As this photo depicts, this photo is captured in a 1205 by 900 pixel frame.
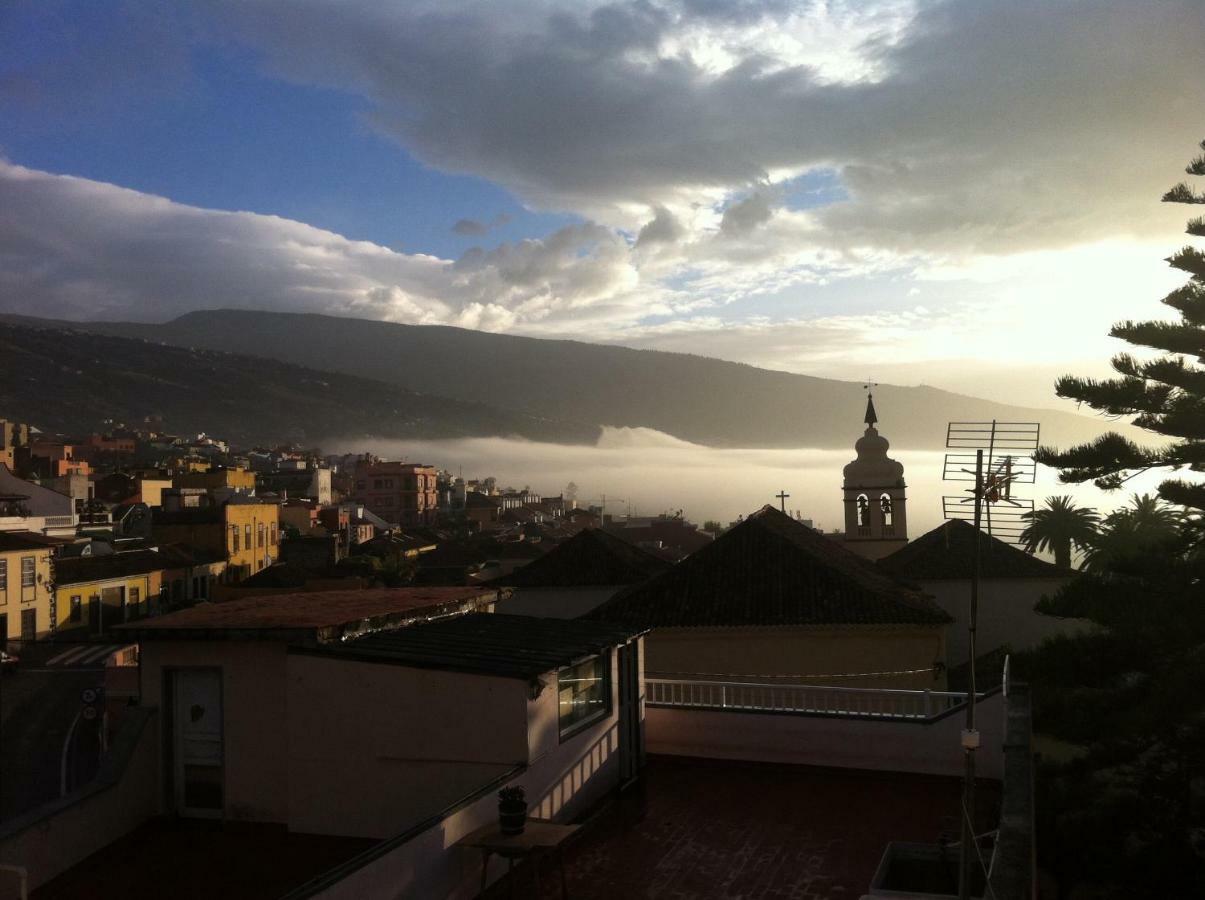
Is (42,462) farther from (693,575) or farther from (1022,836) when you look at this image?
(1022,836)

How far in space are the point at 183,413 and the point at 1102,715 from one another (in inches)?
7938

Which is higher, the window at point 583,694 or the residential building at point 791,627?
the window at point 583,694

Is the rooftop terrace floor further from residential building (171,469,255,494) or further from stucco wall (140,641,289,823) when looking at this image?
residential building (171,469,255,494)

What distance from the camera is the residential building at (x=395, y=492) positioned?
9338cm

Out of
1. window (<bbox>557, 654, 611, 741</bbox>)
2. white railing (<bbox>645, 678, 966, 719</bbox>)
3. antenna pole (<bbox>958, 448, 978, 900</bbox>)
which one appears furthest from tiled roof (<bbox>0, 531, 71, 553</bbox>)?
antenna pole (<bbox>958, 448, 978, 900</bbox>)

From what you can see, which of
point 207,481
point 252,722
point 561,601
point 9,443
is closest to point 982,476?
point 252,722

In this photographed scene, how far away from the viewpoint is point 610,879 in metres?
7.20

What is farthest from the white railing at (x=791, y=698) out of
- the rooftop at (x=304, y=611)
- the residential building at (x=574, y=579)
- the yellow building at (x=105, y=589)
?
the yellow building at (x=105, y=589)

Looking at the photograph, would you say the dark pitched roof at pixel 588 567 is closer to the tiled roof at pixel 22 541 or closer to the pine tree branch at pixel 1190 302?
the pine tree branch at pixel 1190 302

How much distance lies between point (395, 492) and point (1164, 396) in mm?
83645

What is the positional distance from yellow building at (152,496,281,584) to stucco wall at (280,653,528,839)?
149ft

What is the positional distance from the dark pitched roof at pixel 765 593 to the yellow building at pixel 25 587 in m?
24.8

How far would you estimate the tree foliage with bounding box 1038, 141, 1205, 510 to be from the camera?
46.9ft

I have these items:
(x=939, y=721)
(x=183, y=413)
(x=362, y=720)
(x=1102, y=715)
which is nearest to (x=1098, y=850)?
(x=1102, y=715)
